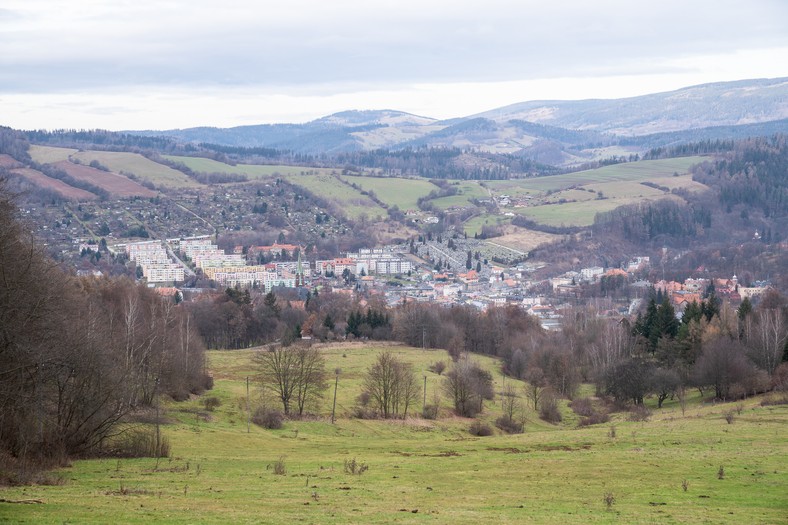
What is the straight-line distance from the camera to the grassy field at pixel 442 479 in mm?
21969

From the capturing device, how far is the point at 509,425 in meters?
54.8

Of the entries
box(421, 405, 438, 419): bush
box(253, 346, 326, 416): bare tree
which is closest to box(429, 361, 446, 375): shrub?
box(421, 405, 438, 419): bush

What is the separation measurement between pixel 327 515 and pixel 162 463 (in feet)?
40.1

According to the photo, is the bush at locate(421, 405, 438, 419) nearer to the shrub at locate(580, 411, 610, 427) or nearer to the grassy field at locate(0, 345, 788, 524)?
the shrub at locate(580, 411, 610, 427)

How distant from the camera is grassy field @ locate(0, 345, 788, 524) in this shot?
22.0 m

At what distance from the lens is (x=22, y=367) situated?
97.3 ft

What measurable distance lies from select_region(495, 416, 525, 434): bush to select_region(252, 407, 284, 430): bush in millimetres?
13321

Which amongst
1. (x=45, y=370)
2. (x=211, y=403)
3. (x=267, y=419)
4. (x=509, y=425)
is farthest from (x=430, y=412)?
(x=45, y=370)

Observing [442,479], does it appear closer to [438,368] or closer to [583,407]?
[583,407]

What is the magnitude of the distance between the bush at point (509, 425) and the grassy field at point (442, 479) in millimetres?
9903

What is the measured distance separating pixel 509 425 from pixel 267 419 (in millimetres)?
14758

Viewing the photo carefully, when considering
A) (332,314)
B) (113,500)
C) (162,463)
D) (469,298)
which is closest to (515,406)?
(162,463)

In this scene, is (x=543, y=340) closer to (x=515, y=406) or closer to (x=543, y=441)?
(x=515, y=406)

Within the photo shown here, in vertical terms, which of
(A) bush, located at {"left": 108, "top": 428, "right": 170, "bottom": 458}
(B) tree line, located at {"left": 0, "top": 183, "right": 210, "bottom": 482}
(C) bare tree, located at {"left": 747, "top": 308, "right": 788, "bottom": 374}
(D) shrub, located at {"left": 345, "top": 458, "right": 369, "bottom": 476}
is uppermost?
(B) tree line, located at {"left": 0, "top": 183, "right": 210, "bottom": 482}
